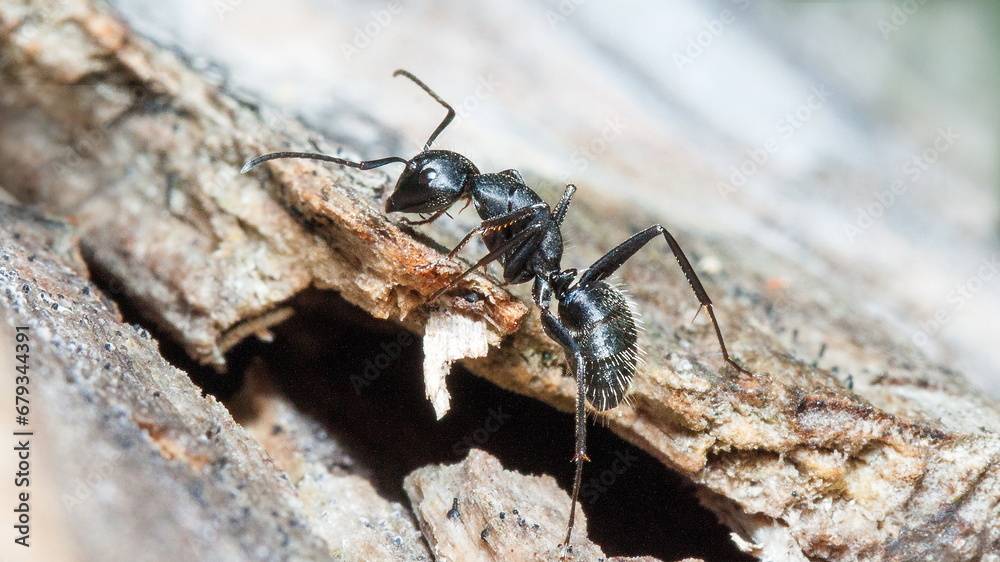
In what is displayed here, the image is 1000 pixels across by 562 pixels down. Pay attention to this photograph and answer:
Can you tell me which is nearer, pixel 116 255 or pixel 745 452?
pixel 745 452

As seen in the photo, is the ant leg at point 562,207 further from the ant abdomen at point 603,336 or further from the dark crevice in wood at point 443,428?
the dark crevice in wood at point 443,428

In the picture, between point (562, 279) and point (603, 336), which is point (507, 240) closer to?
point (562, 279)

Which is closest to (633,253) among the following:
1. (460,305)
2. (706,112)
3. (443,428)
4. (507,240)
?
(507,240)

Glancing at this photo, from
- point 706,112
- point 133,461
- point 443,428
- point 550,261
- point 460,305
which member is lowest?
point 443,428

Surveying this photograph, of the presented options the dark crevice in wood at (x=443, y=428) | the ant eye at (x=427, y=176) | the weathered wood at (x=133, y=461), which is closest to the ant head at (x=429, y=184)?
the ant eye at (x=427, y=176)

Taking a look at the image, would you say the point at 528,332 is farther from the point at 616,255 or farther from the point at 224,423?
the point at 224,423

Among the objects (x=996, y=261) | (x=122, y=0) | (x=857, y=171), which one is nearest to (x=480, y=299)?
(x=122, y=0)

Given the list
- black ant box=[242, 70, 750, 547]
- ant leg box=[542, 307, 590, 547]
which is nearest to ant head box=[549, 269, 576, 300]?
black ant box=[242, 70, 750, 547]

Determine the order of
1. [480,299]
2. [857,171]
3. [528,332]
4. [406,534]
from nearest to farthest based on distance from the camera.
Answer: [406,534]
[480,299]
[528,332]
[857,171]
